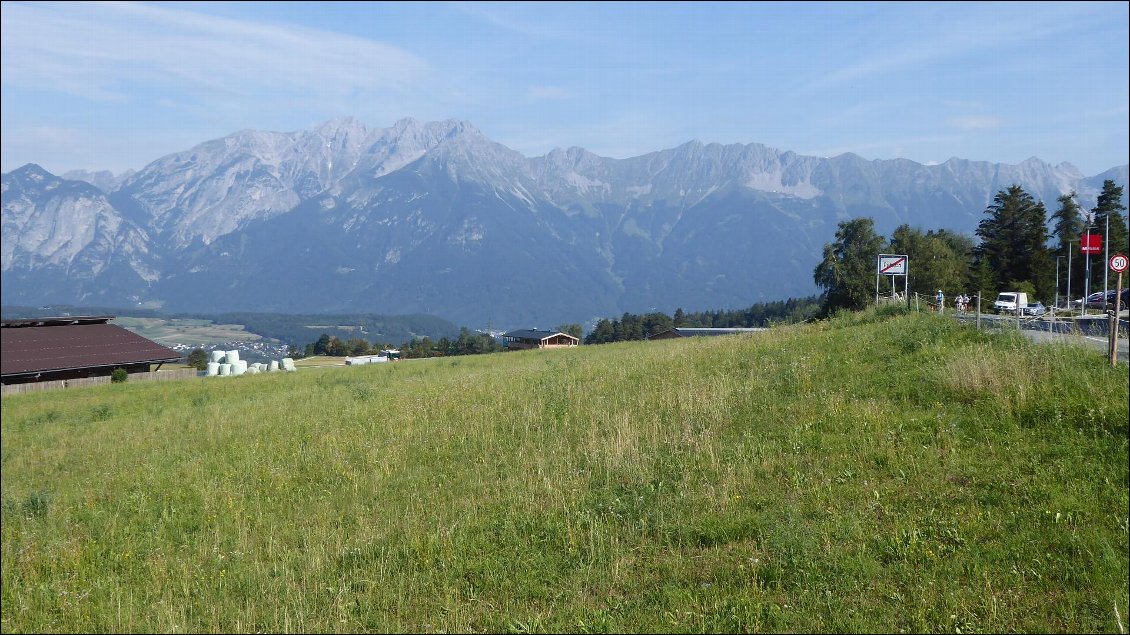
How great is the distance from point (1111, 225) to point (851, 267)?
32.4 m

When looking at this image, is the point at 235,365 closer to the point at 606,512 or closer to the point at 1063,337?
the point at 606,512

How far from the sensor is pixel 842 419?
10586 millimetres

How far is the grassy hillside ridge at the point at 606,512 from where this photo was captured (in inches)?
233

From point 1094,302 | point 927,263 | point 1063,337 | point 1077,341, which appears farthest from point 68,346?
point 1094,302

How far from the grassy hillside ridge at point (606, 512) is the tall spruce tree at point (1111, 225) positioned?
68048mm

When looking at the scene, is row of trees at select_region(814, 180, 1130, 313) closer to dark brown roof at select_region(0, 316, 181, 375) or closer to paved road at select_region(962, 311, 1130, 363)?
paved road at select_region(962, 311, 1130, 363)

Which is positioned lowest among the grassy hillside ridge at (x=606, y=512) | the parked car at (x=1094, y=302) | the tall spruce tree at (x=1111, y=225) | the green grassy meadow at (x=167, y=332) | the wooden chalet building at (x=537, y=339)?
the wooden chalet building at (x=537, y=339)

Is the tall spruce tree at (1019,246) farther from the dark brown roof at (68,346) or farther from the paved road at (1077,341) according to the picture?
the dark brown roof at (68,346)

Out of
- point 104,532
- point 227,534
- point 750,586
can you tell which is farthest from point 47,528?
point 750,586

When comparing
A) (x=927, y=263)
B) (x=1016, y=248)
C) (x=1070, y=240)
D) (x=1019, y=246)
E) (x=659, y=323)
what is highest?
(x=1070, y=240)

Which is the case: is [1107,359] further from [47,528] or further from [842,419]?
[47,528]

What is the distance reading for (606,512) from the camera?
827cm

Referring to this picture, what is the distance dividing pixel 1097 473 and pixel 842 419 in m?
3.21

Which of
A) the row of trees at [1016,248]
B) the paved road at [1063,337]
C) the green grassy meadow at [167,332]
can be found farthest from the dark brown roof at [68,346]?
the row of trees at [1016,248]
